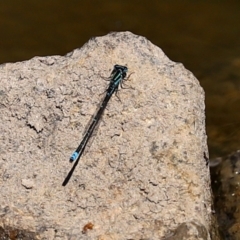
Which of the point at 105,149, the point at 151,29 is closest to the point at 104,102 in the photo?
the point at 105,149

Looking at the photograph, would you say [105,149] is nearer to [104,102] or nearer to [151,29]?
[104,102]

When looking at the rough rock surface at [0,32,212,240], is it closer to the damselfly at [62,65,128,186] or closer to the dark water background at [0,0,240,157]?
the damselfly at [62,65,128,186]

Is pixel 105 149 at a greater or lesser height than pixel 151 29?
lesser

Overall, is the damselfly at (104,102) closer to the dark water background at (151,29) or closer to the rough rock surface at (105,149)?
the rough rock surface at (105,149)

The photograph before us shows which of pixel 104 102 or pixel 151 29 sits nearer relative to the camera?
pixel 104 102

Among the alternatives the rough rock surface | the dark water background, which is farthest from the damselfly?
the dark water background

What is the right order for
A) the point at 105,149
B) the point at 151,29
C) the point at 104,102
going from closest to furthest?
the point at 105,149 → the point at 104,102 → the point at 151,29

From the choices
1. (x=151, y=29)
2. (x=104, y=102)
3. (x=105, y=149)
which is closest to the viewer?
(x=105, y=149)
